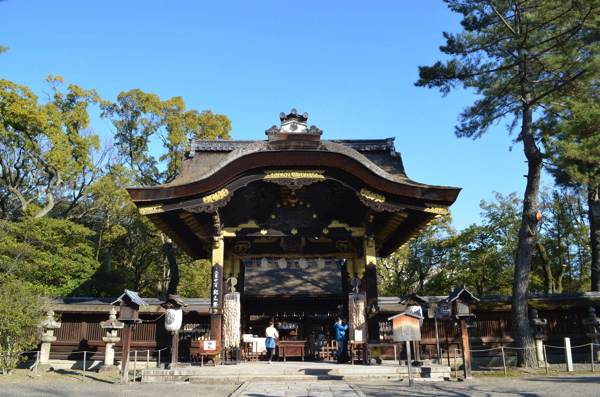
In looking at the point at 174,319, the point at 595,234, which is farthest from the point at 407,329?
the point at 595,234

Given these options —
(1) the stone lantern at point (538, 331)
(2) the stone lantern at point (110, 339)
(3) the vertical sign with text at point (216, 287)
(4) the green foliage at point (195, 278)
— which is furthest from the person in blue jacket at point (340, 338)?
(4) the green foliage at point (195, 278)

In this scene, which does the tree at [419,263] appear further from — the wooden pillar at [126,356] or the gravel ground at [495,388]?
the wooden pillar at [126,356]

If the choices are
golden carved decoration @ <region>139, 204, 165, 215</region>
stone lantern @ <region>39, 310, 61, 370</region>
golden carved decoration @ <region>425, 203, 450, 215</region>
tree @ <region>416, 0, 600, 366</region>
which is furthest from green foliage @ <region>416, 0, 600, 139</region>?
stone lantern @ <region>39, 310, 61, 370</region>

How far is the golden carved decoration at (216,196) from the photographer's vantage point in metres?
12.0

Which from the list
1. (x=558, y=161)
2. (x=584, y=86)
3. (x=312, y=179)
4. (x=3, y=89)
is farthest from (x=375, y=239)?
(x=3, y=89)

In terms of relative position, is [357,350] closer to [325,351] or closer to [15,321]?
[325,351]

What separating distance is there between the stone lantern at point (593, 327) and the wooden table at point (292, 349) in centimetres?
916

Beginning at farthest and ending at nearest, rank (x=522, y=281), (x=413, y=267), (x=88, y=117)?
(x=413, y=267) → (x=88, y=117) → (x=522, y=281)

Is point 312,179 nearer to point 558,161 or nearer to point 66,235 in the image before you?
point 558,161

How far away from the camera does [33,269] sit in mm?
20031

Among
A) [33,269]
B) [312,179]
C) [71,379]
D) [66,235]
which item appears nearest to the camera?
[71,379]

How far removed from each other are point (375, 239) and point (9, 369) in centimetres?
1077

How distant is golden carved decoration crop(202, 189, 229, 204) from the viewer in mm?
12022

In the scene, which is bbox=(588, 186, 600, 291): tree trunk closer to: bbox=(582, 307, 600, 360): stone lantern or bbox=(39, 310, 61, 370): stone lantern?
bbox=(582, 307, 600, 360): stone lantern
